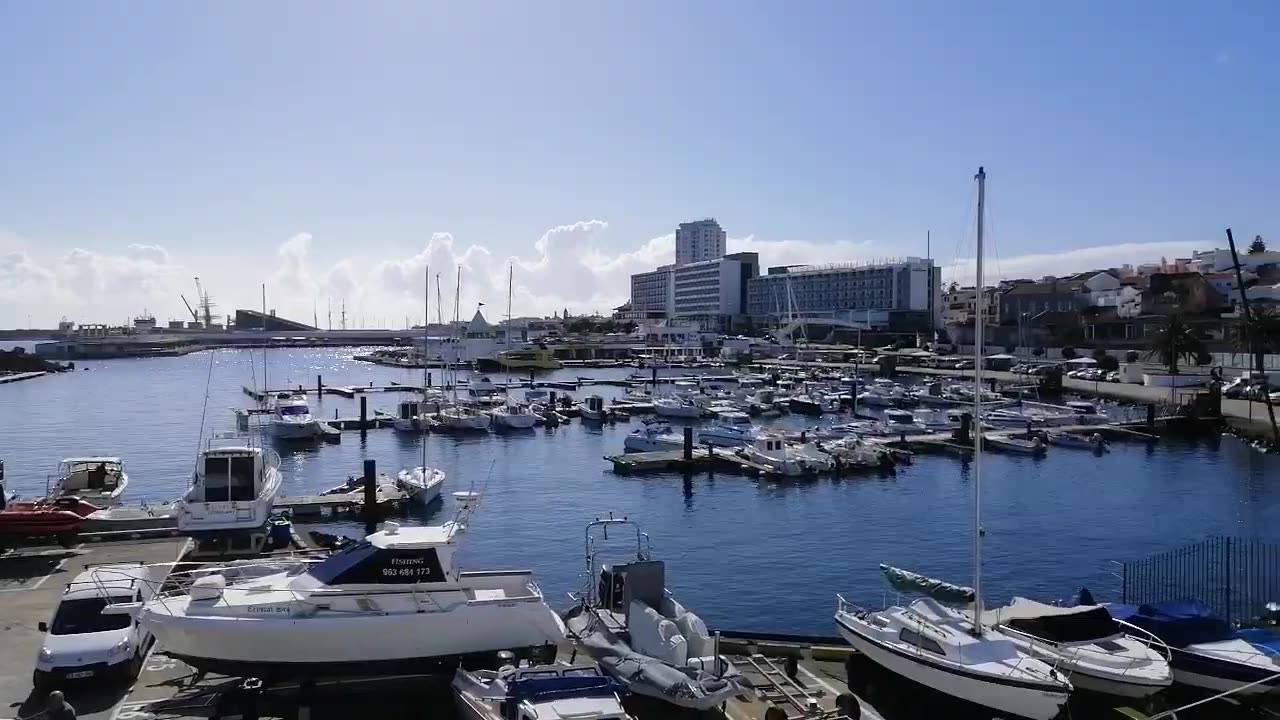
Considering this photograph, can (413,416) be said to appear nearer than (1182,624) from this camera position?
No

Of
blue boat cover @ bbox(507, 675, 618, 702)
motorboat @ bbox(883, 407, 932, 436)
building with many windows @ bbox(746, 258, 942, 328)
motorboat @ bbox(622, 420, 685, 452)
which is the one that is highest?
building with many windows @ bbox(746, 258, 942, 328)

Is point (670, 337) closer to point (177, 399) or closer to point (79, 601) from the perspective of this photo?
point (177, 399)

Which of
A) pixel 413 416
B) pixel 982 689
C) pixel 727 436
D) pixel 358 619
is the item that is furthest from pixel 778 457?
pixel 358 619

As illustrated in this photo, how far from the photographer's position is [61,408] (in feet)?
238

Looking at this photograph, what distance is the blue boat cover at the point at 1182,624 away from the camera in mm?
14289

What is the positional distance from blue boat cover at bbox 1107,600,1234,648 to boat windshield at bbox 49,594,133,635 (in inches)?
608

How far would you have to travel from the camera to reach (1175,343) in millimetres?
68438

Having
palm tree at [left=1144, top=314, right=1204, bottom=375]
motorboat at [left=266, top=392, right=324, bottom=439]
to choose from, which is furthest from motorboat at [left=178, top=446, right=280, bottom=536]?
palm tree at [left=1144, top=314, right=1204, bottom=375]

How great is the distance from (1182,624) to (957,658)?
434cm

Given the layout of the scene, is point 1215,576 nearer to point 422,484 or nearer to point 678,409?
point 422,484

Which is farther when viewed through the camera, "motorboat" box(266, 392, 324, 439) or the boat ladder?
"motorboat" box(266, 392, 324, 439)

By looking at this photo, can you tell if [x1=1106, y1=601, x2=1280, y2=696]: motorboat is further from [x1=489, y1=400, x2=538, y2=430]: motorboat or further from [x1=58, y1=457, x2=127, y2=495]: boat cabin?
[x1=489, y1=400, x2=538, y2=430]: motorboat

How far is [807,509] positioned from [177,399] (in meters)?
69.5

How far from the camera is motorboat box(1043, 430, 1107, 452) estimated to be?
1836 inches
